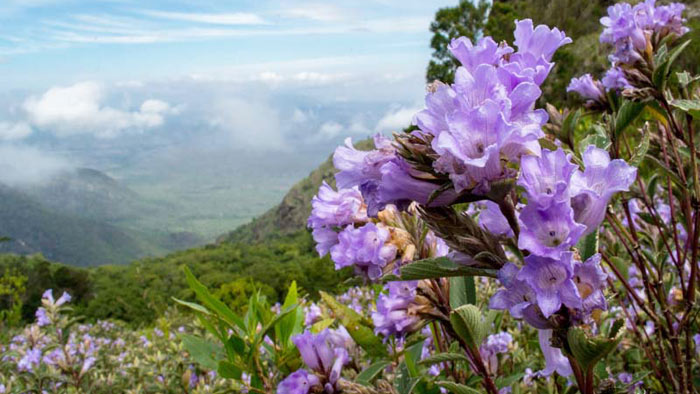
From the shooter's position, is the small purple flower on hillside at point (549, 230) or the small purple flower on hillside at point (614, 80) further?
the small purple flower on hillside at point (614, 80)

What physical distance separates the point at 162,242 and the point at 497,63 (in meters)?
213

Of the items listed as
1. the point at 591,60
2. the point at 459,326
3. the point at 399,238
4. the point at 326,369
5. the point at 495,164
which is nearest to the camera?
the point at 495,164

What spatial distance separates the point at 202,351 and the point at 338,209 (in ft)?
2.07

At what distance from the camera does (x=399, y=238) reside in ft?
4.04

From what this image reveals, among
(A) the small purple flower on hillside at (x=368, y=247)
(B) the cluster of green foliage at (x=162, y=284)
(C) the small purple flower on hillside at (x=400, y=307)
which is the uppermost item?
(A) the small purple flower on hillside at (x=368, y=247)

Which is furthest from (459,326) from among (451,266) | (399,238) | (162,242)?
(162,242)

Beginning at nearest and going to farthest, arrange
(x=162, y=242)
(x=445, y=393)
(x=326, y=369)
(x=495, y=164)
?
(x=495, y=164) < (x=326, y=369) < (x=445, y=393) < (x=162, y=242)

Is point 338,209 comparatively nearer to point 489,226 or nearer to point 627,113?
point 489,226

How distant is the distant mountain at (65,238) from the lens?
15912 centimetres

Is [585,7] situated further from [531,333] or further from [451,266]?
[451,266]

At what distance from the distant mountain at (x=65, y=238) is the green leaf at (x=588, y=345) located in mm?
174732

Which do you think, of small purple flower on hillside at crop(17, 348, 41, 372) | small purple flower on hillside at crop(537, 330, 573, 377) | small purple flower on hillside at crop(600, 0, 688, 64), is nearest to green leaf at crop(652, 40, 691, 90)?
small purple flower on hillside at crop(600, 0, 688, 64)

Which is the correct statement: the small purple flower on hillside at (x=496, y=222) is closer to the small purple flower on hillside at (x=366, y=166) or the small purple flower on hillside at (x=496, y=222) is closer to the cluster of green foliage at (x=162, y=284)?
the small purple flower on hillside at (x=366, y=166)

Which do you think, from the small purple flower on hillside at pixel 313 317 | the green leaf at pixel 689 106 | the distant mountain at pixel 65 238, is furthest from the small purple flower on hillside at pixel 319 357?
the distant mountain at pixel 65 238
